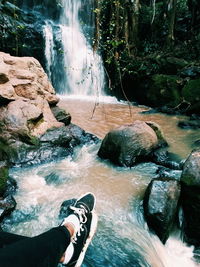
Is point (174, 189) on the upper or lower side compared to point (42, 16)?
lower

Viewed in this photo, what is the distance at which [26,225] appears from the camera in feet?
13.8

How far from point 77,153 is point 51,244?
4.88 meters

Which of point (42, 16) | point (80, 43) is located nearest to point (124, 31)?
point (80, 43)

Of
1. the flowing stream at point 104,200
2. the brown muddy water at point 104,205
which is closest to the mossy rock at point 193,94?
the flowing stream at point 104,200

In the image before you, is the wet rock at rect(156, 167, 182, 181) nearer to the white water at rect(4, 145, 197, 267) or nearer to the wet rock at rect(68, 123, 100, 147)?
the white water at rect(4, 145, 197, 267)

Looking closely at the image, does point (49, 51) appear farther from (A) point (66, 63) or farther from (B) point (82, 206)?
(B) point (82, 206)

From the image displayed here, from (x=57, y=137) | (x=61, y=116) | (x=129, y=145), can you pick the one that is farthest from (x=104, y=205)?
(x=61, y=116)

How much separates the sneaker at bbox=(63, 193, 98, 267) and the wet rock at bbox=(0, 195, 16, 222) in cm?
157

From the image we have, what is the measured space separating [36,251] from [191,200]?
9.74ft

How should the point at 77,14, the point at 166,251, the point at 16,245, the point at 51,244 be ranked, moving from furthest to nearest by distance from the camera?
1. the point at 77,14
2. the point at 166,251
3. the point at 51,244
4. the point at 16,245

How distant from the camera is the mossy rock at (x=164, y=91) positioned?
11688 mm

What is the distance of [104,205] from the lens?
4.66 m

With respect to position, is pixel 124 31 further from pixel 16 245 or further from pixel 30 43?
pixel 16 245

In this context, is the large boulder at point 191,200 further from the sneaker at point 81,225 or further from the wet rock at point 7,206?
the wet rock at point 7,206
